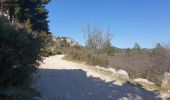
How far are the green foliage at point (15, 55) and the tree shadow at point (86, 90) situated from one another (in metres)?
1.89

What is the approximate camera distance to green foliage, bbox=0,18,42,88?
303 inches

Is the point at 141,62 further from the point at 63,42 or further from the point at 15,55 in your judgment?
the point at 63,42

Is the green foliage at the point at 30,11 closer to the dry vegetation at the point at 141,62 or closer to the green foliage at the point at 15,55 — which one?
the dry vegetation at the point at 141,62

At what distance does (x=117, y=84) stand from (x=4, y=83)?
308 inches

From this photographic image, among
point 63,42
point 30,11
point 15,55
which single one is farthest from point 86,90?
point 63,42

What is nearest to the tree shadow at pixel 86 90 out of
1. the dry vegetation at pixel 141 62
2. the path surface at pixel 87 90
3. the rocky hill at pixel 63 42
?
the path surface at pixel 87 90

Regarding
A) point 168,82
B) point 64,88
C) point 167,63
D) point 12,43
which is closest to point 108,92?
point 64,88

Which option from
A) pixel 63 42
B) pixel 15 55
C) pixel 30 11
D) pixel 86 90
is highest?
pixel 30 11

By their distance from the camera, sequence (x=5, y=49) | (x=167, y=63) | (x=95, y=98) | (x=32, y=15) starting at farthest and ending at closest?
(x=32, y=15), (x=167, y=63), (x=95, y=98), (x=5, y=49)

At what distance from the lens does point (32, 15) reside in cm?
3572

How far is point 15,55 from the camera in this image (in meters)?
7.78

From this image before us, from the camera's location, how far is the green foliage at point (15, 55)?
25.3 ft

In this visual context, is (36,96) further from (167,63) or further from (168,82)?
(167,63)

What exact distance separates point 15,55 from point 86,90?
5.39 m
